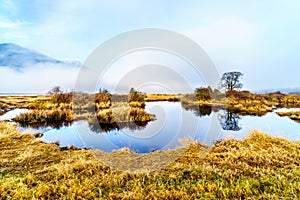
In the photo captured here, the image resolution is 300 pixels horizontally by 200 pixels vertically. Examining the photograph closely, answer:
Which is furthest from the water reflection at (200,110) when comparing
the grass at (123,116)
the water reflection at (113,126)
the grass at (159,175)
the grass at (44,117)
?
the grass at (159,175)

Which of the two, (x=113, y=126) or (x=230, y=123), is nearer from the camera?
(x=113, y=126)

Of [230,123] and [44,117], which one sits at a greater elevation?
[44,117]

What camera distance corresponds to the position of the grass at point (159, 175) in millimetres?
3873

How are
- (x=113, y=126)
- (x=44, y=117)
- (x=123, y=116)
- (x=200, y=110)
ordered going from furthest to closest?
(x=200, y=110) → (x=44, y=117) → (x=123, y=116) → (x=113, y=126)

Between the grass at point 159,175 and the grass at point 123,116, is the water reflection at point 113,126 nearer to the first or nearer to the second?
the grass at point 123,116

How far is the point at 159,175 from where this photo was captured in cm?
478

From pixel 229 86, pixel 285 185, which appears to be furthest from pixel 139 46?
pixel 229 86

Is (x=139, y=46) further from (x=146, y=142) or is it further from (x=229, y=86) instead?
(x=229, y=86)

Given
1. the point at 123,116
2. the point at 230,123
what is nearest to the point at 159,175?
the point at 123,116

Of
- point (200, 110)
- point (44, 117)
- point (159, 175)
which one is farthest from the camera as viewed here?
point (200, 110)

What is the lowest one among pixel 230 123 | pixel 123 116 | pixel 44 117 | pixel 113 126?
pixel 113 126

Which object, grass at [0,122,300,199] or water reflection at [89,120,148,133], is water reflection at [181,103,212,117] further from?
grass at [0,122,300,199]

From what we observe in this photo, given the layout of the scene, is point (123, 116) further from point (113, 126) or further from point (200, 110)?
point (200, 110)

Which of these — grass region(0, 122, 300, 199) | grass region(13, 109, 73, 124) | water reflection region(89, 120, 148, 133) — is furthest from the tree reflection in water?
grass region(13, 109, 73, 124)
